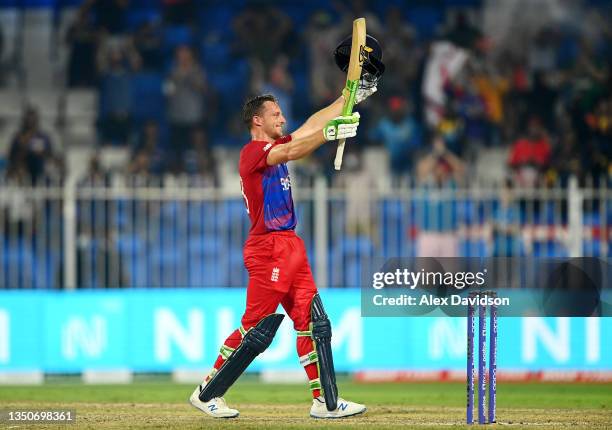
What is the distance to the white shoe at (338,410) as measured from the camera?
8.77 m

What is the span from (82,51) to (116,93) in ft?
2.90

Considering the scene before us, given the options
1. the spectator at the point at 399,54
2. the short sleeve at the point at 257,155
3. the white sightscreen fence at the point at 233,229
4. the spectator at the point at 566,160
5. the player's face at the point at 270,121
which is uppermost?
the spectator at the point at 399,54

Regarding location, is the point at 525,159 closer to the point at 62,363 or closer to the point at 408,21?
the point at 408,21

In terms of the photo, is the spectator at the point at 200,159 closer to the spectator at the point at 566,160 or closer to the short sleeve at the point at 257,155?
the spectator at the point at 566,160

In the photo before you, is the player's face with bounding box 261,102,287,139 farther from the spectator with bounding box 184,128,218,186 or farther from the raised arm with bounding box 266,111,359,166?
the spectator with bounding box 184,128,218,186

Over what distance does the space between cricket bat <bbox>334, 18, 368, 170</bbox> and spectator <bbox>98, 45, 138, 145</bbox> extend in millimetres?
10246

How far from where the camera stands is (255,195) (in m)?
8.77

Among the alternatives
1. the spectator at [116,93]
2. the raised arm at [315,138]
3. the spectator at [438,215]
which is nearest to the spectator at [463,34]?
the spectator at [438,215]

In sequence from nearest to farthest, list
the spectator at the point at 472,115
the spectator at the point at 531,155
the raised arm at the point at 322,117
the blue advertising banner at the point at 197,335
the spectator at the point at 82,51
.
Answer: the raised arm at the point at 322,117, the blue advertising banner at the point at 197,335, the spectator at the point at 531,155, the spectator at the point at 472,115, the spectator at the point at 82,51

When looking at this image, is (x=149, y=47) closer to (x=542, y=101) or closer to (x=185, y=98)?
(x=185, y=98)

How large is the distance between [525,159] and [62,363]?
727 centimetres

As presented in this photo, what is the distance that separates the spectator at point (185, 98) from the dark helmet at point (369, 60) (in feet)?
31.3

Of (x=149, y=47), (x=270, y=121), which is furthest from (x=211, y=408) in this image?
(x=149, y=47)

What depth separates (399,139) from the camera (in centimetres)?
1798
